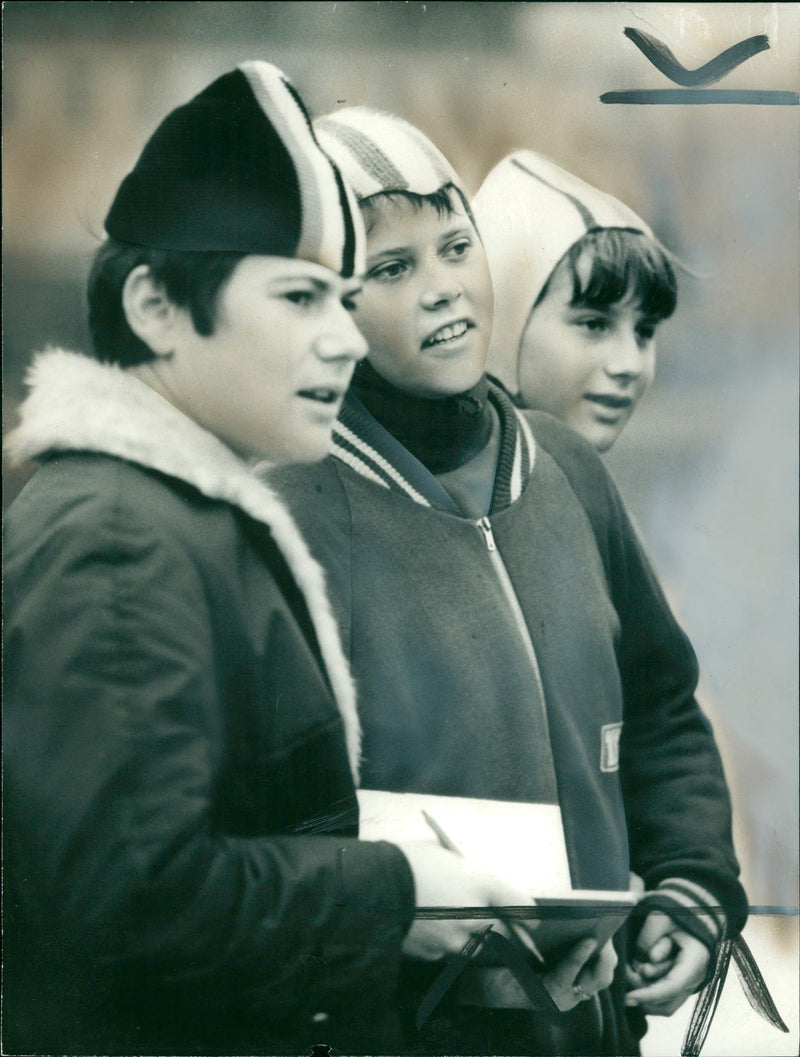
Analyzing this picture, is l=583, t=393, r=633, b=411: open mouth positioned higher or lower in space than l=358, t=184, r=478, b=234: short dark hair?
lower

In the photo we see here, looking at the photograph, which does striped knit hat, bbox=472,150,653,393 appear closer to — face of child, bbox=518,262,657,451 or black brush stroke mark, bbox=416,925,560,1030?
face of child, bbox=518,262,657,451

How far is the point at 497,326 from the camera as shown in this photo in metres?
2.81

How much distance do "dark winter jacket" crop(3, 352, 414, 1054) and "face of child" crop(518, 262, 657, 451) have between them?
0.70 m

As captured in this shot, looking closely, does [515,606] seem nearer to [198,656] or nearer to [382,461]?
[382,461]

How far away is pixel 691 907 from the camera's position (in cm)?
282

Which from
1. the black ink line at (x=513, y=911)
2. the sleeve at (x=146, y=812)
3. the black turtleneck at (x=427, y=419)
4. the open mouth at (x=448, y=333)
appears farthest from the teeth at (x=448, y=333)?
the black ink line at (x=513, y=911)

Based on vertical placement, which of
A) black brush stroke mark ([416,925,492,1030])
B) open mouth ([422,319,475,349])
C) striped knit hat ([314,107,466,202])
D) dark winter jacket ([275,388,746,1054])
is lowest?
black brush stroke mark ([416,925,492,1030])

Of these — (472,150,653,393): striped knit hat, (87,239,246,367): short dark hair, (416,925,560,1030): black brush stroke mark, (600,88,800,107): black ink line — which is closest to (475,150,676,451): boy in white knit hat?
(472,150,653,393): striped knit hat

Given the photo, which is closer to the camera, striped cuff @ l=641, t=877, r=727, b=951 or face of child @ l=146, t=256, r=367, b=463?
face of child @ l=146, t=256, r=367, b=463

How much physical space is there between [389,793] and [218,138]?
150 centimetres

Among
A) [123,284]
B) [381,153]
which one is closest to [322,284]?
[381,153]

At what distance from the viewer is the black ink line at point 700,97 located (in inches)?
110

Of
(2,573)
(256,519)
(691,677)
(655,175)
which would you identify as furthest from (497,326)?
(2,573)

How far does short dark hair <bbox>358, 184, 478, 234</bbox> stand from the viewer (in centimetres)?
272
